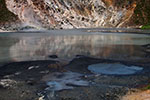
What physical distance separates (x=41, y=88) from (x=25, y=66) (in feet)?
25.0

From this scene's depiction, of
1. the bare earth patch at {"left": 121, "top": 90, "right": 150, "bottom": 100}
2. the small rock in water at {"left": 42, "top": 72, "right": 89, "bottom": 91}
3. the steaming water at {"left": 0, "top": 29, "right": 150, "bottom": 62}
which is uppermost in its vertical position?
the bare earth patch at {"left": 121, "top": 90, "right": 150, "bottom": 100}

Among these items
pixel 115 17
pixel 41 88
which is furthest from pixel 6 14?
pixel 41 88

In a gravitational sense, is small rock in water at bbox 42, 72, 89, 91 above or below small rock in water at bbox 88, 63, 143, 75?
above

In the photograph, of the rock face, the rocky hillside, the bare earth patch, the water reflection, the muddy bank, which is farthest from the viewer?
the rock face

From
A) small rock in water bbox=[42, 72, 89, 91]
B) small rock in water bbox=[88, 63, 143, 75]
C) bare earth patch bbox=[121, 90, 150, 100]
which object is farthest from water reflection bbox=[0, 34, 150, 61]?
bare earth patch bbox=[121, 90, 150, 100]

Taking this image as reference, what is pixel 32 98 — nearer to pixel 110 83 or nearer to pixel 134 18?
pixel 110 83

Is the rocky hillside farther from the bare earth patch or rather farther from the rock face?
the bare earth patch

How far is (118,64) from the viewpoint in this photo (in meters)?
23.6

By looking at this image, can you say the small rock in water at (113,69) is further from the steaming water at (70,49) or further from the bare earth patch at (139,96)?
the bare earth patch at (139,96)

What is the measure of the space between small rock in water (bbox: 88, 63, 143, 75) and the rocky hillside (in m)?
101

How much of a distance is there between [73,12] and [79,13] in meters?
4.63

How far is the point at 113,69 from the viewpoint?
2144cm

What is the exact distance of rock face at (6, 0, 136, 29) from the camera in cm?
12712

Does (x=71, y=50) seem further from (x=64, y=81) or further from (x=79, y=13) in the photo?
(x=79, y=13)
